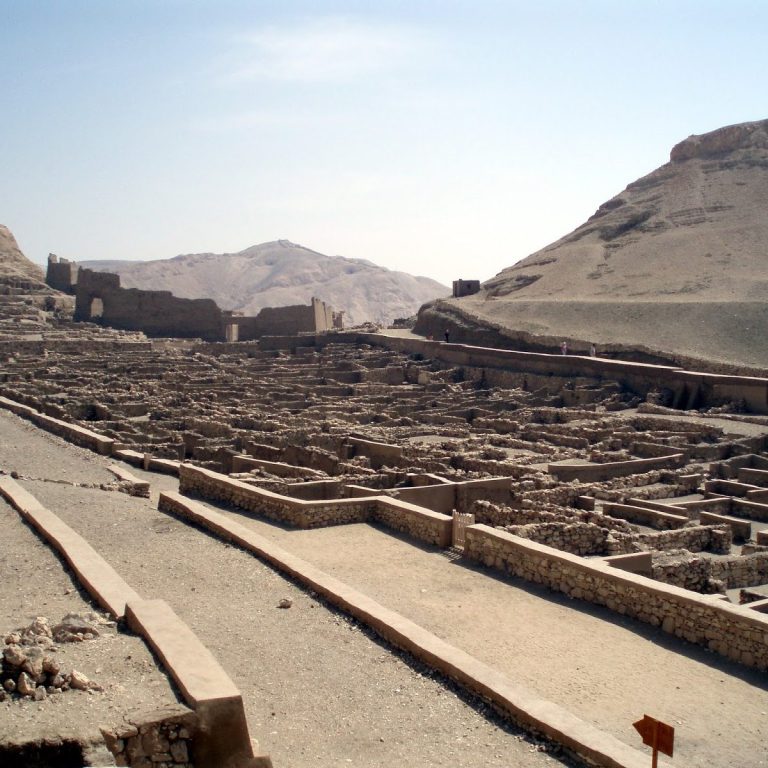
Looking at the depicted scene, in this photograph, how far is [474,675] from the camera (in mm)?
6809

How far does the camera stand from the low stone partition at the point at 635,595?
8359 millimetres

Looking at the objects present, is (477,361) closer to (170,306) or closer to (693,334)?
(693,334)

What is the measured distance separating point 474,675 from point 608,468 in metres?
13.4

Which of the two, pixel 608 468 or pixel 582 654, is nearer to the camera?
pixel 582 654

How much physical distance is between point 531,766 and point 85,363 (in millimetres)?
32698

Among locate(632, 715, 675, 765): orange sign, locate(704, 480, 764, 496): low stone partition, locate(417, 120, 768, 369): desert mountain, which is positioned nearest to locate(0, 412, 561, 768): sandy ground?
locate(632, 715, 675, 765): orange sign

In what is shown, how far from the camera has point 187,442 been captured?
23172 millimetres

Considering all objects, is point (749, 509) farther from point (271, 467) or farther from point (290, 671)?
point (290, 671)

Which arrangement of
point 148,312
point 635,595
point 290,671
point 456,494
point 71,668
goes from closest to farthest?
point 71,668 → point 290,671 → point 635,595 → point 456,494 → point 148,312

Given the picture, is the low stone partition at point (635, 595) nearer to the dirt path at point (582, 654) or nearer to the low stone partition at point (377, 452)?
the dirt path at point (582, 654)

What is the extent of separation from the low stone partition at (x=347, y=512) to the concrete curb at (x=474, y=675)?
7.50 ft

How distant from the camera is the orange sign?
5.31 m

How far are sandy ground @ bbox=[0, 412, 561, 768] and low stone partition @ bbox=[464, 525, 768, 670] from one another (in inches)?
106

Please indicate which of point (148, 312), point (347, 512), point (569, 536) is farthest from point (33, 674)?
point (148, 312)
